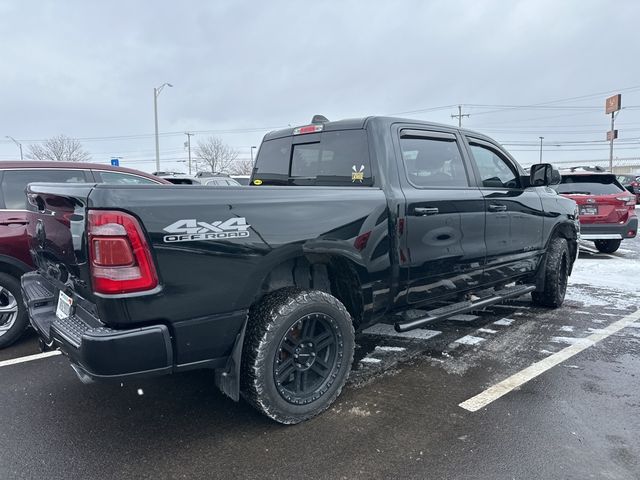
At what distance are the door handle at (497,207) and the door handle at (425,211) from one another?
2.83 feet

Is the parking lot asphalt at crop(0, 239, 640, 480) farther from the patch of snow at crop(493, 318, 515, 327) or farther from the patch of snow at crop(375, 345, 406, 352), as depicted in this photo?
the patch of snow at crop(493, 318, 515, 327)

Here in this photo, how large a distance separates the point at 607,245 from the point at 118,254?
33.5 ft

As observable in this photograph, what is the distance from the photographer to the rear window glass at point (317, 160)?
3.58 meters

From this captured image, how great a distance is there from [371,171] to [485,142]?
173 centimetres

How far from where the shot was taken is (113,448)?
2721 millimetres

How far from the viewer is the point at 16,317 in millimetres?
4293

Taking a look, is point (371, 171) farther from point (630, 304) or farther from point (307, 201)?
point (630, 304)

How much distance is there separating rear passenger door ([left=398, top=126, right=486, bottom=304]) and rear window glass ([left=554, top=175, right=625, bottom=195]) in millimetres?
6471

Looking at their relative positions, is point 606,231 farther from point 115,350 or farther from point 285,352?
point 115,350

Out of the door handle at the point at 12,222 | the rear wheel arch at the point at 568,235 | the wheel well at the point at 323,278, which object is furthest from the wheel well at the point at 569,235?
the door handle at the point at 12,222

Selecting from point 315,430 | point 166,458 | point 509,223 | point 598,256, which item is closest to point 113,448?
point 166,458

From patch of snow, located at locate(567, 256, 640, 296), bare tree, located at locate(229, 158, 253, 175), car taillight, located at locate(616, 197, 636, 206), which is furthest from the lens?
bare tree, located at locate(229, 158, 253, 175)

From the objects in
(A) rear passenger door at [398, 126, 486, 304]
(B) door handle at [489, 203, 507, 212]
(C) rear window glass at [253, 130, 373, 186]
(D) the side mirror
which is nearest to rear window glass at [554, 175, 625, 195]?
(D) the side mirror

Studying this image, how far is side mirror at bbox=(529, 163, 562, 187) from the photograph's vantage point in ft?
15.7
